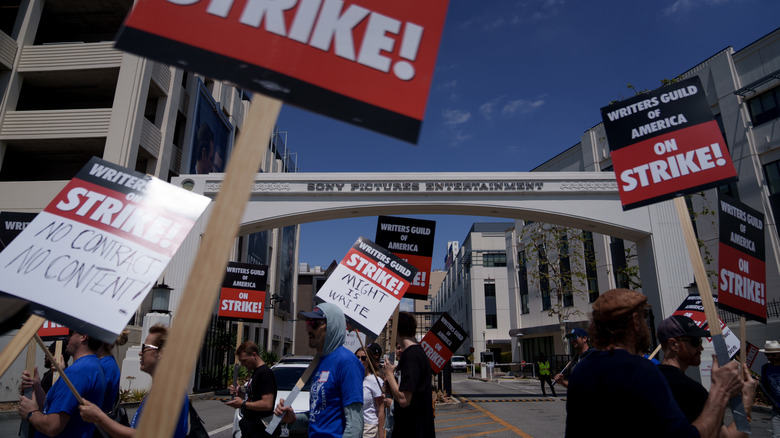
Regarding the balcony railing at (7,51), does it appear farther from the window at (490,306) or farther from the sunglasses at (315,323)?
the window at (490,306)

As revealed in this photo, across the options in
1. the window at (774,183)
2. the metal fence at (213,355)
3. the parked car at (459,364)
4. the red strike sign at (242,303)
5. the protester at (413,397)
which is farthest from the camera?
the parked car at (459,364)

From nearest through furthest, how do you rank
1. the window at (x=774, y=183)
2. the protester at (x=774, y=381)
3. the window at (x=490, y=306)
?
the protester at (x=774, y=381) → the window at (x=774, y=183) → the window at (x=490, y=306)

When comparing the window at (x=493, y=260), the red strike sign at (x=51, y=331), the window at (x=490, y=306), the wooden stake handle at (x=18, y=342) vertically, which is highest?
the window at (x=493, y=260)

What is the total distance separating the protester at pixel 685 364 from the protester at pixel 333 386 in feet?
6.31

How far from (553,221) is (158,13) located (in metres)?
16.3

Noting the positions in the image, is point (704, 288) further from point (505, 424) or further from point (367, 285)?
point (505, 424)

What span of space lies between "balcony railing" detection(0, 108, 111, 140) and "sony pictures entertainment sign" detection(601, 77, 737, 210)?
21.0 meters

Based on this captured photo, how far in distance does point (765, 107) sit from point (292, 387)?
79.8 feet

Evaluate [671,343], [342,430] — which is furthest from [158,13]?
[671,343]

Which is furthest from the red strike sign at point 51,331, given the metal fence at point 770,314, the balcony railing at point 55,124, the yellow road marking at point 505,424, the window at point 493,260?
the window at point 493,260

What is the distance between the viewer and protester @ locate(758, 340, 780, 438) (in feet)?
19.7

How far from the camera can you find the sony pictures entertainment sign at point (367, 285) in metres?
5.61

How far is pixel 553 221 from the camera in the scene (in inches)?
651

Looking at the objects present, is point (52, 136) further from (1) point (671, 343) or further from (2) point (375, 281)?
(1) point (671, 343)
